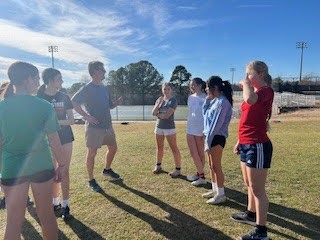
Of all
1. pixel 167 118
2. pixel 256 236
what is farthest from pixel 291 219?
pixel 167 118

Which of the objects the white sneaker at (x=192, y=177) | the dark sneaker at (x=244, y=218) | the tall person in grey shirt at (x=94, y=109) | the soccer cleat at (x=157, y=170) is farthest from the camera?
the soccer cleat at (x=157, y=170)

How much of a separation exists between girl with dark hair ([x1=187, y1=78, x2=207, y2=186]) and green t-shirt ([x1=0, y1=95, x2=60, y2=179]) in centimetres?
348

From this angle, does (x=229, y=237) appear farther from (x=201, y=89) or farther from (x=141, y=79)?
(x=141, y=79)

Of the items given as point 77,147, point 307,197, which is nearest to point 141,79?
point 77,147

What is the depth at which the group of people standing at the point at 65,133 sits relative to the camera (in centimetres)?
286

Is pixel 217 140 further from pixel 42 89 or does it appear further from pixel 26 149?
pixel 26 149

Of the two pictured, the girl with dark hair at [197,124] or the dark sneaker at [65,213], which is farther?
the girl with dark hair at [197,124]

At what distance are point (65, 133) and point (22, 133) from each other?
1718mm

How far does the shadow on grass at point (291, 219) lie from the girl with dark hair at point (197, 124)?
1.05 m

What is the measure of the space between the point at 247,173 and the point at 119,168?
427 cm

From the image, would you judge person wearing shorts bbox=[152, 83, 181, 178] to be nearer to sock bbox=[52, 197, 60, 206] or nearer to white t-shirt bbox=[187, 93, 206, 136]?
white t-shirt bbox=[187, 93, 206, 136]

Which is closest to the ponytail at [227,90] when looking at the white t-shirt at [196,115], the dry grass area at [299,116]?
the white t-shirt at [196,115]

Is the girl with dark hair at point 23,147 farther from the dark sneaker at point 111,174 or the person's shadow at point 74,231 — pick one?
the dark sneaker at point 111,174

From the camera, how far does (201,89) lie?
602cm
